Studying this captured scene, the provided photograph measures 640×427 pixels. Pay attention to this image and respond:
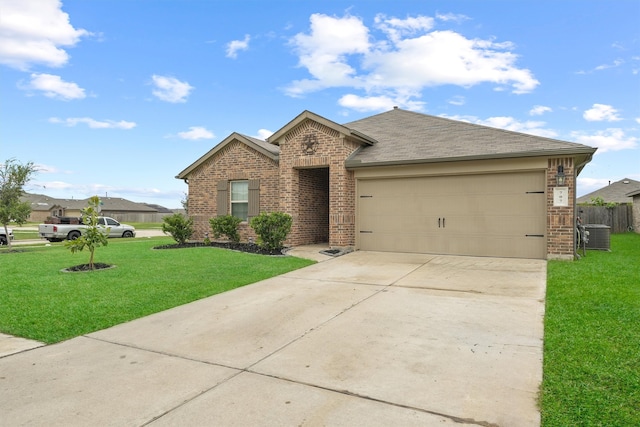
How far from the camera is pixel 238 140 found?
Answer: 45.8 feet

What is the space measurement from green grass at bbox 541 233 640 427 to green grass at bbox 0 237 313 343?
16.6ft

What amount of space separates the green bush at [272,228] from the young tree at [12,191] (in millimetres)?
10915

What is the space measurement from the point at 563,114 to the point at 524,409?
15273mm

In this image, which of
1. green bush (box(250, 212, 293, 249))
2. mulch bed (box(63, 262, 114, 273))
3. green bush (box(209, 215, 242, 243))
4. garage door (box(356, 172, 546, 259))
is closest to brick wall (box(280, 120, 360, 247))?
garage door (box(356, 172, 546, 259))

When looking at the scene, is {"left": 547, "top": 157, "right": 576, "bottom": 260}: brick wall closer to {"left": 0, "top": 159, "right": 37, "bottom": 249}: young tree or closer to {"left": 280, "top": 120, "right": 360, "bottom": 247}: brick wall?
{"left": 280, "top": 120, "right": 360, "bottom": 247}: brick wall

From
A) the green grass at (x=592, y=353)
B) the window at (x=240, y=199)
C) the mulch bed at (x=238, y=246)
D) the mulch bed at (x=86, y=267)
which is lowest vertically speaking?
the green grass at (x=592, y=353)

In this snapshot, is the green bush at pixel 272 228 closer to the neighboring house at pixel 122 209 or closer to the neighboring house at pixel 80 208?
the neighboring house at pixel 122 209

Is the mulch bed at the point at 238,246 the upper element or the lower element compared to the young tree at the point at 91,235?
lower

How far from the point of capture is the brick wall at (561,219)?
30.5 feet

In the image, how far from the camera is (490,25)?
36.5 ft

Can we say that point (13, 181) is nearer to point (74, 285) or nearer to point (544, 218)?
point (74, 285)

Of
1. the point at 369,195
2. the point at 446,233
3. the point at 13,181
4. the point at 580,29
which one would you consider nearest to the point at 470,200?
the point at 446,233

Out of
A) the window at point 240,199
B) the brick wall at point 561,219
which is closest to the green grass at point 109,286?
the window at point 240,199

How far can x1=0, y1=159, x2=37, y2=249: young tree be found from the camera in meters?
15.1
